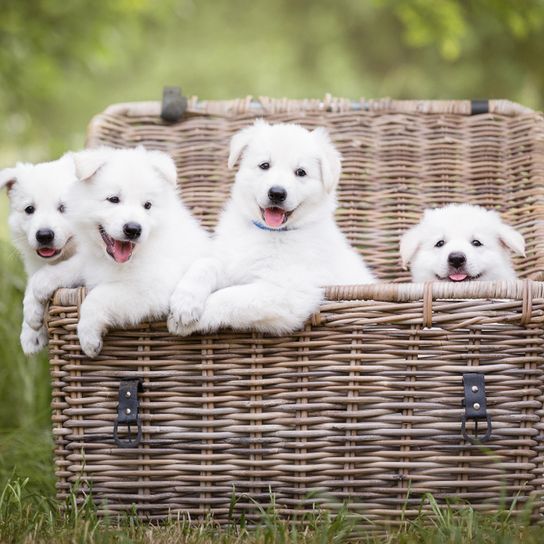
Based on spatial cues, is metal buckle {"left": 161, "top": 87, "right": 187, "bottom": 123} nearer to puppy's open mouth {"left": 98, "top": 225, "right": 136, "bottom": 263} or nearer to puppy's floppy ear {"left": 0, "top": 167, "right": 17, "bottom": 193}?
puppy's floppy ear {"left": 0, "top": 167, "right": 17, "bottom": 193}

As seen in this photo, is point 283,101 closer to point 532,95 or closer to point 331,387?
point 331,387

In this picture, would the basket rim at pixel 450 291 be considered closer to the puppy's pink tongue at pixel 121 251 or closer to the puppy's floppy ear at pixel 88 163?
the puppy's pink tongue at pixel 121 251

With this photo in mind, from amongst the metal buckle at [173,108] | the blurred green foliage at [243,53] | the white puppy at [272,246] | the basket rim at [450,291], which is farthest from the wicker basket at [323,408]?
the blurred green foliage at [243,53]

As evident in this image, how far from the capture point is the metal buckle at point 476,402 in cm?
288

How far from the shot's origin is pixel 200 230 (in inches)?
137

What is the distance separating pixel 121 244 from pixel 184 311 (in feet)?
1.39

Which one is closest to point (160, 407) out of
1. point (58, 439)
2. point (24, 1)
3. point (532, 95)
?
point (58, 439)

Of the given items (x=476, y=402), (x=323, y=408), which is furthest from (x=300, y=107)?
(x=476, y=402)

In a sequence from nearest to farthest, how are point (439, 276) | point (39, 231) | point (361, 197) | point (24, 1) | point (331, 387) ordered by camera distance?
point (331, 387) < point (39, 231) < point (439, 276) < point (361, 197) < point (24, 1)

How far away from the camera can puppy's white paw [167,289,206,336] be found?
288 centimetres

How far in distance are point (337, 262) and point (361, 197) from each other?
3.53 feet

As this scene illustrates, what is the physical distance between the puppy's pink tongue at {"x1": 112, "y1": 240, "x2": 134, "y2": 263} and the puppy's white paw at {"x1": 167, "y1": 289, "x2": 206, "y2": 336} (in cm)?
29

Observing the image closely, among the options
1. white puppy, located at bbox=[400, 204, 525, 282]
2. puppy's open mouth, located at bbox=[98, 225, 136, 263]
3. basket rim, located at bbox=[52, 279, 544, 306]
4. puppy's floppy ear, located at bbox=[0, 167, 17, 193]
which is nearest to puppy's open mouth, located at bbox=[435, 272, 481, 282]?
white puppy, located at bbox=[400, 204, 525, 282]

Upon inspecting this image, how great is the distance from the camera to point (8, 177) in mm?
3553
